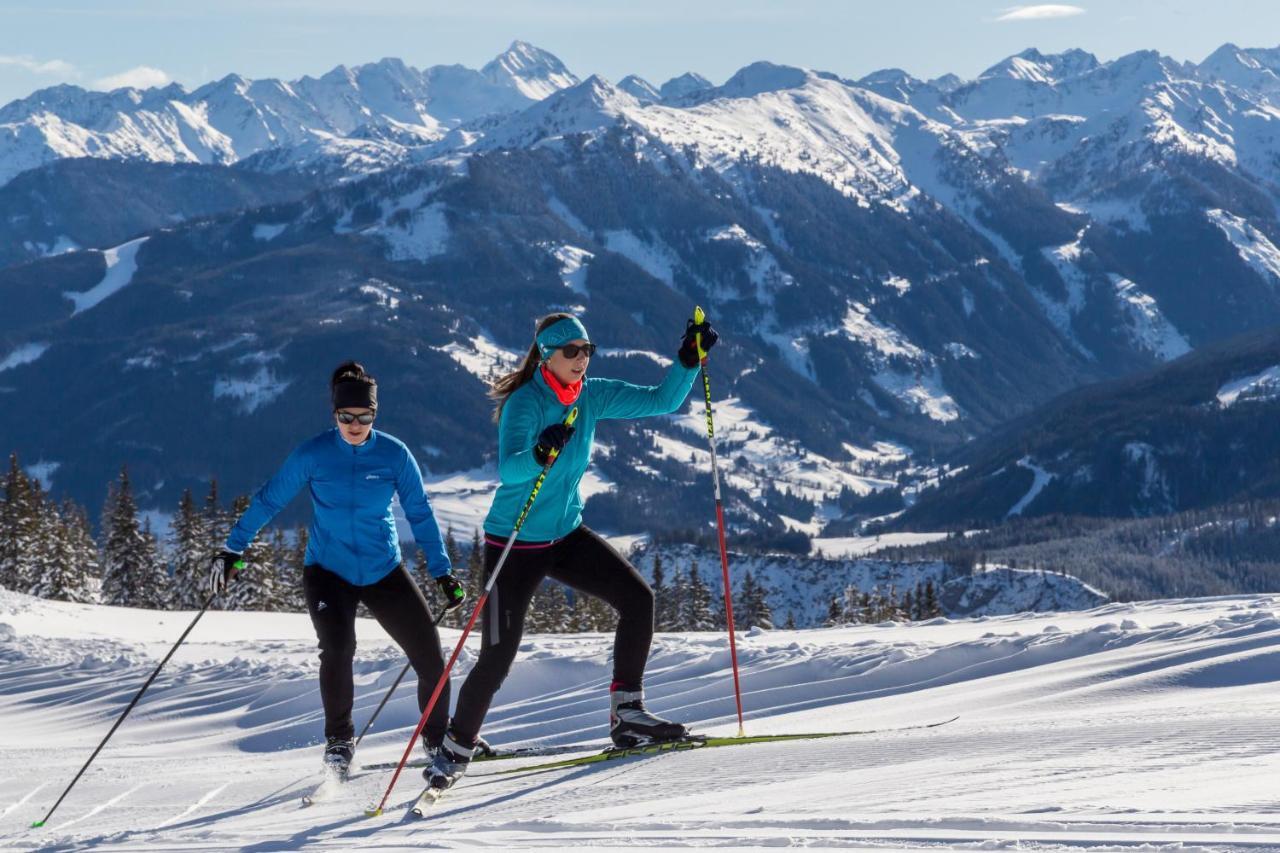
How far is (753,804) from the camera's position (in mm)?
6910

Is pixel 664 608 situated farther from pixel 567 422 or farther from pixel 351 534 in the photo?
pixel 567 422

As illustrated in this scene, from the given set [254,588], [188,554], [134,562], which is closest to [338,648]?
[254,588]

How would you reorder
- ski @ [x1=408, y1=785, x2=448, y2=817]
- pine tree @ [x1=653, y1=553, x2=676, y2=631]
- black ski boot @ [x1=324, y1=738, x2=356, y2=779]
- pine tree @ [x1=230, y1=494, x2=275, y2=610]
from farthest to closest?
pine tree @ [x1=653, y1=553, x2=676, y2=631] < pine tree @ [x1=230, y1=494, x2=275, y2=610] < black ski boot @ [x1=324, y1=738, x2=356, y2=779] < ski @ [x1=408, y1=785, x2=448, y2=817]

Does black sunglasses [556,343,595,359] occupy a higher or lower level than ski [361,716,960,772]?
higher

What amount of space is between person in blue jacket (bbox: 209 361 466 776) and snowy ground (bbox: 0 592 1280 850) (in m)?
0.96

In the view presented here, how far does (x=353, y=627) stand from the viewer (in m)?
8.64

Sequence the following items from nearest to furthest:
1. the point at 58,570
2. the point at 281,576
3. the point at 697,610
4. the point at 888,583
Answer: the point at 58,570
the point at 281,576
the point at 697,610
the point at 888,583

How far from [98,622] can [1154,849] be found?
66.6 ft

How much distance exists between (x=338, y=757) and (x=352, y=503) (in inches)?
68.0

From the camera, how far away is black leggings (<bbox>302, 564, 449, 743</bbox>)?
8.54 meters

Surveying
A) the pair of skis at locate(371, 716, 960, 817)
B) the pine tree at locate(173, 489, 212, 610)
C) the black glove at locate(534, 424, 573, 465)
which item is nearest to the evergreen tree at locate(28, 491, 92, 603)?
the pine tree at locate(173, 489, 212, 610)

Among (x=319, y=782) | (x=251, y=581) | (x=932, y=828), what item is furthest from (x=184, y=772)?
(x=251, y=581)

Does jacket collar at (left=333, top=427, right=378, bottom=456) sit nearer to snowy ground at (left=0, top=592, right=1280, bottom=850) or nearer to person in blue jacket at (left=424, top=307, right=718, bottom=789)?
person in blue jacket at (left=424, top=307, right=718, bottom=789)

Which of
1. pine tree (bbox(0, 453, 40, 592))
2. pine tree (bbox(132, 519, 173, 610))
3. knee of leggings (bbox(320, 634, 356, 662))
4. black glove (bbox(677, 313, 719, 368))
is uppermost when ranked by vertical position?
pine tree (bbox(0, 453, 40, 592))
